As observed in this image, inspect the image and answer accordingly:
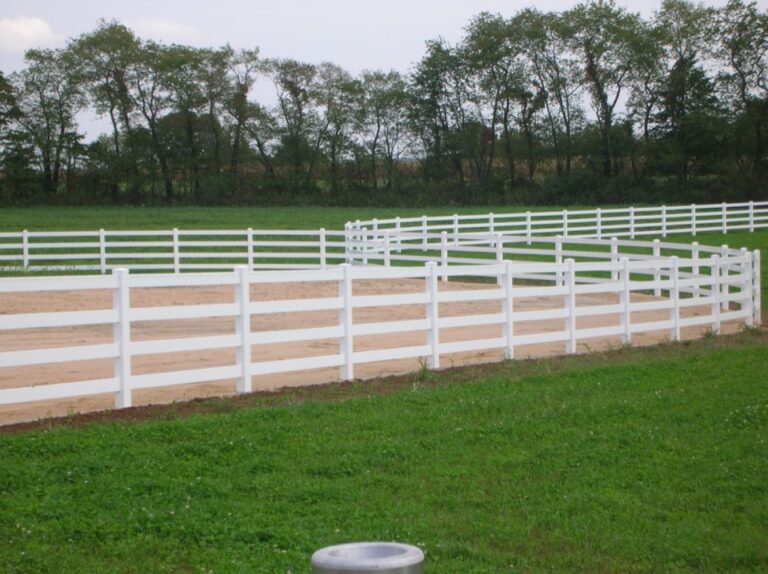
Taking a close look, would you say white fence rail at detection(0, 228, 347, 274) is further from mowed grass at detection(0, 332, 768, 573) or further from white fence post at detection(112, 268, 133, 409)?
mowed grass at detection(0, 332, 768, 573)

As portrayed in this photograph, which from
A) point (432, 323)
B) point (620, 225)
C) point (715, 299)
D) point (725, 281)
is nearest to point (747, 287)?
point (725, 281)

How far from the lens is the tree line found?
7006cm

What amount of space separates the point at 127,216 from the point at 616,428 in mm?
51577

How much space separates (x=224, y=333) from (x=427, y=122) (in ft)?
216

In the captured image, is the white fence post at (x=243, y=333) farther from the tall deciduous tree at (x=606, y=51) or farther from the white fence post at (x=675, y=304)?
the tall deciduous tree at (x=606, y=51)

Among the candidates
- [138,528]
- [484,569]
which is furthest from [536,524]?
[138,528]

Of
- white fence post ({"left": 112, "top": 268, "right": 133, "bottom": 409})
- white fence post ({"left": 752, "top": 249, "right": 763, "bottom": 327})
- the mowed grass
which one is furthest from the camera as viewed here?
white fence post ({"left": 752, "top": 249, "right": 763, "bottom": 327})

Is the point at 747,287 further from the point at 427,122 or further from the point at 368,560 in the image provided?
the point at 427,122

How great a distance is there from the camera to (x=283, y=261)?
36969 millimetres

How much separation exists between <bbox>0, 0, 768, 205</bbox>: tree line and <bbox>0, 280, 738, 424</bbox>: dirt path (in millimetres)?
44565

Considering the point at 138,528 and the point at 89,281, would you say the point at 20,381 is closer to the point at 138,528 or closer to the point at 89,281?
the point at 89,281

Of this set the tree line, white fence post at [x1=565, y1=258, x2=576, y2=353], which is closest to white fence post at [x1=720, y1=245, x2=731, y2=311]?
A: white fence post at [x1=565, y1=258, x2=576, y2=353]

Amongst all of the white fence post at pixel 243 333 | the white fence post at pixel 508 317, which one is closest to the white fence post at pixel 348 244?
the white fence post at pixel 508 317

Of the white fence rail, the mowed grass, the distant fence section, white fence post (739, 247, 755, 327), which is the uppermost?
the distant fence section
